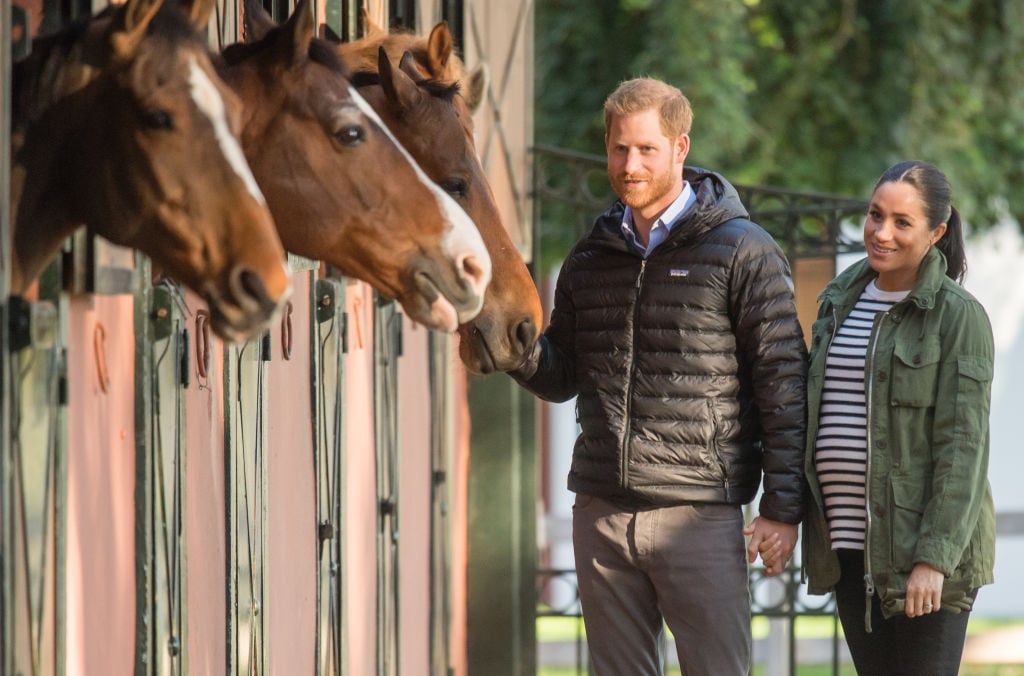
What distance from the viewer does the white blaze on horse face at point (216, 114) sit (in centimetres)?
232

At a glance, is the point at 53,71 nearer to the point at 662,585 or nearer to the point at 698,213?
the point at 698,213

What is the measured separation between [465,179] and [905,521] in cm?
122

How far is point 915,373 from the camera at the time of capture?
3.62 m

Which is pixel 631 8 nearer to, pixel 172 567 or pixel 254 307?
pixel 172 567

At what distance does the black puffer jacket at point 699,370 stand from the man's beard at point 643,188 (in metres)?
0.09

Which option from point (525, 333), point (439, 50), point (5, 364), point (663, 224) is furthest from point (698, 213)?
point (5, 364)

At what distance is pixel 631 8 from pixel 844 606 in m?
6.95

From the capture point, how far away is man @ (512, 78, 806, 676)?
366cm

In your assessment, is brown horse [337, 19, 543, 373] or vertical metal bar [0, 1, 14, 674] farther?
brown horse [337, 19, 543, 373]

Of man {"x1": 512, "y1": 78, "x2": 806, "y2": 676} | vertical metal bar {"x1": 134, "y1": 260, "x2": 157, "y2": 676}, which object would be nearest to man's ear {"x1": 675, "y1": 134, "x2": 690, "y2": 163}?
man {"x1": 512, "y1": 78, "x2": 806, "y2": 676}

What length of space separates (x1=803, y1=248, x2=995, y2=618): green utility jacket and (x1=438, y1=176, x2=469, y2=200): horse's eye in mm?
912

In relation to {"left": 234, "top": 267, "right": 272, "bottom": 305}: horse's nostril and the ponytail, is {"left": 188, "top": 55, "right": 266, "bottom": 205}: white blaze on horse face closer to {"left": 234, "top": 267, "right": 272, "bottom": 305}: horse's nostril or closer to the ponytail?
{"left": 234, "top": 267, "right": 272, "bottom": 305}: horse's nostril

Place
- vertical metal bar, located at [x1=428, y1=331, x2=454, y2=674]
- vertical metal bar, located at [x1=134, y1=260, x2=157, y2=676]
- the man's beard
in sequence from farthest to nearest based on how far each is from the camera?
vertical metal bar, located at [x1=428, y1=331, x2=454, y2=674], the man's beard, vertical metal bar, located at [x1=134, y1=260, x2=157, y2=676]

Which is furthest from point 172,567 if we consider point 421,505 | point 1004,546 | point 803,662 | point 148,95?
point 1004,546
